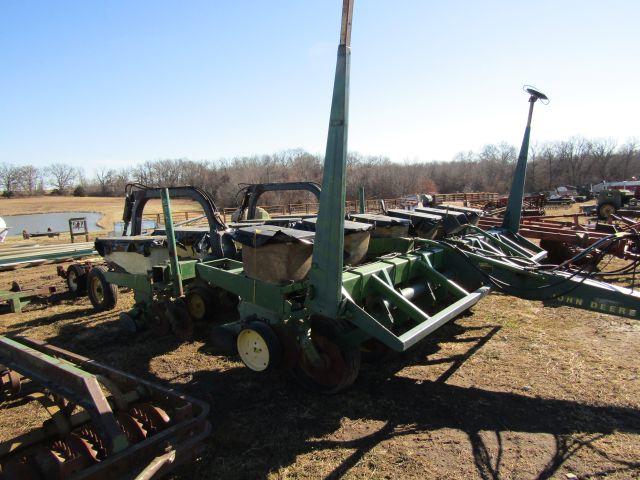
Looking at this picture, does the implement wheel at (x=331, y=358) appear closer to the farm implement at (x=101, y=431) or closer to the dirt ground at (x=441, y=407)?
the dirt ground at (x=441, y=407)

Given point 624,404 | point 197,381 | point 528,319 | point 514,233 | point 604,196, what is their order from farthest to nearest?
point 604,196
point 514,233
point 528,319
point 197,381
point 624,404

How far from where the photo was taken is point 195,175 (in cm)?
6228

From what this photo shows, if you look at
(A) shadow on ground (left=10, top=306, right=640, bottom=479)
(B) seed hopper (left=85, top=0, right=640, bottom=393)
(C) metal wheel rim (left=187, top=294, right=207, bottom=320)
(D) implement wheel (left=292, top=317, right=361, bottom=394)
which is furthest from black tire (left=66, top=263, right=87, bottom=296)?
(D) implement wheel (left=292, top=317, right=361, bottom=394)

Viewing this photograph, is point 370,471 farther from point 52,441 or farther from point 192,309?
point 192,309

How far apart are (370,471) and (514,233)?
17.3 feet

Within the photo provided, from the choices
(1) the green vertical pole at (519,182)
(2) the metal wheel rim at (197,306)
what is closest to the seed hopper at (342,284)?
(2) the metal wheel rim at (197,306)

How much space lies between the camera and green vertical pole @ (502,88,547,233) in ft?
20.9

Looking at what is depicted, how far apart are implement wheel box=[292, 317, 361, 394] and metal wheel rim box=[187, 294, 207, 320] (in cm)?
270

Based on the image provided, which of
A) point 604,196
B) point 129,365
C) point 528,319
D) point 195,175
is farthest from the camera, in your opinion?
point 195,175

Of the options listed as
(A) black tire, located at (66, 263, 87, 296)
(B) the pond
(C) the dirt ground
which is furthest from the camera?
(B) the pond

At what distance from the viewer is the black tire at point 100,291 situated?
735 cm

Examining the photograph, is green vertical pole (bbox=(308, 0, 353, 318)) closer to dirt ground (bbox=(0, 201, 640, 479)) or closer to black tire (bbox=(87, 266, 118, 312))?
dirt ground (bbox=(0, 201, 640, 479))

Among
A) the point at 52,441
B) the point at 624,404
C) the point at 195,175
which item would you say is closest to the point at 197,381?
the point at 52,441

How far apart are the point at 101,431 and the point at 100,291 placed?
559 cm
